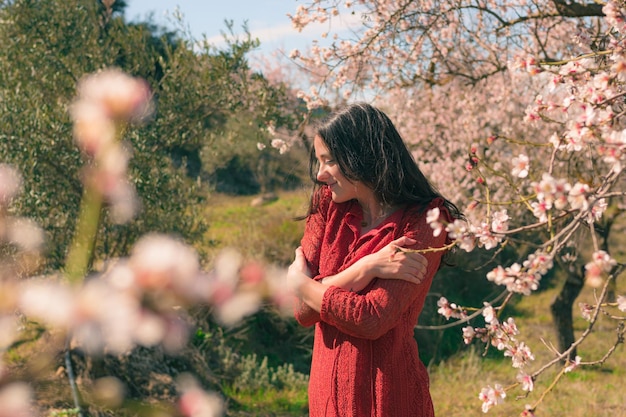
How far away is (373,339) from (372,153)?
609mm

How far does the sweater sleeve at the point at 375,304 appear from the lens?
6.83 feet

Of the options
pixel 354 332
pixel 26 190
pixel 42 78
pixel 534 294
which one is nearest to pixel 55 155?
pixel 26 190

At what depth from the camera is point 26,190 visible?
477 centimetres

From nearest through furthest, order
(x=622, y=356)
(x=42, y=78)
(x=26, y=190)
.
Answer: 1. (x=26, y=190)
2. (x=42, y=78)
3. (x=622, y=356)

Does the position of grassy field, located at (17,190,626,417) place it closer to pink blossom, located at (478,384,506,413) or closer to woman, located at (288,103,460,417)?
woman, located at (288,103,460,417)

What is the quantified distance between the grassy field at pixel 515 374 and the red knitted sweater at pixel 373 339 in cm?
300

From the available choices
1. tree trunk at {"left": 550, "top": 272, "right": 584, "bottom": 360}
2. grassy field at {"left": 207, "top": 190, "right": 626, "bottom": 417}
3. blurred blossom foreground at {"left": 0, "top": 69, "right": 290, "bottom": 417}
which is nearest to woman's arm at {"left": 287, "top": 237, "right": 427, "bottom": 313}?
blurred blossom foreground at {"left": 0, "top": 69, "right": 290, "bottom": 417}

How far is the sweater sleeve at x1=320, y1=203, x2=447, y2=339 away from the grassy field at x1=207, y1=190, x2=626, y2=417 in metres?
3.08

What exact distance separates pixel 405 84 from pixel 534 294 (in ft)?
22.7

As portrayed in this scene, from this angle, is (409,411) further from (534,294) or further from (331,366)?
(534,294)

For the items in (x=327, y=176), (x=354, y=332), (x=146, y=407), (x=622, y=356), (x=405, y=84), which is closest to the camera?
(x=146, y=407)

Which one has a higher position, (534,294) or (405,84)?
(405,84)

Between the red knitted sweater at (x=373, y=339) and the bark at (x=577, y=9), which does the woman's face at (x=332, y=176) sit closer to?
the red knitted sweater at (x=373, y=339)

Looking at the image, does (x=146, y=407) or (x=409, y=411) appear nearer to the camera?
(x=146, y=407)
